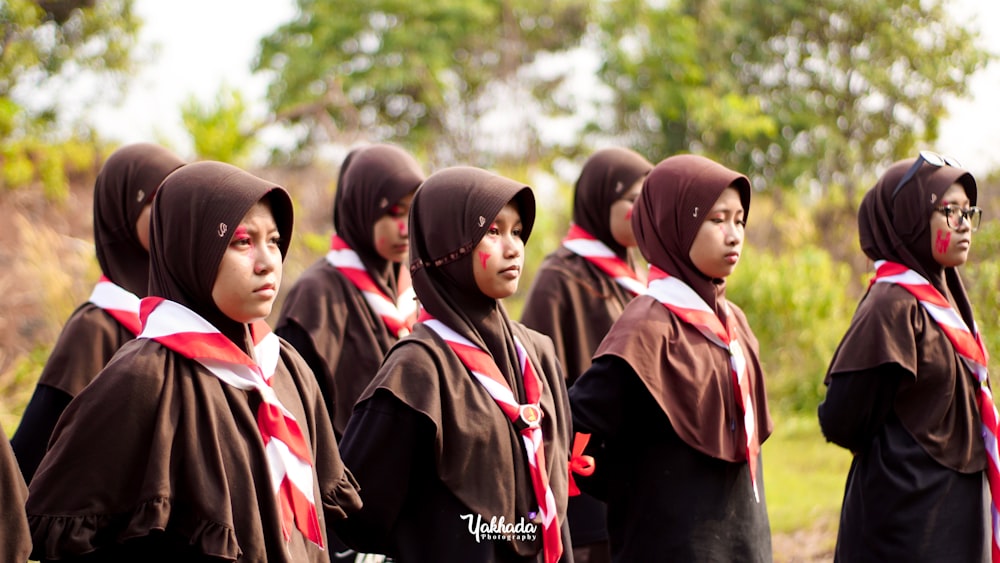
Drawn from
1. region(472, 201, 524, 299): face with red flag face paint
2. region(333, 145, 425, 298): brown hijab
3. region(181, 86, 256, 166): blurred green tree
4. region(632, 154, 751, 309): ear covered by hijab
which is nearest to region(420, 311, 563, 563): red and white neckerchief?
region(472, 201, 524, 299): face with red flag face paint

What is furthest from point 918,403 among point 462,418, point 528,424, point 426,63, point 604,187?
point 426,63

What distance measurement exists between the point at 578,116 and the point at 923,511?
16803mm

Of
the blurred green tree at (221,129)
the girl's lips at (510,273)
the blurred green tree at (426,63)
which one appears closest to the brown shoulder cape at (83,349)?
the girl's lips at (510,273)

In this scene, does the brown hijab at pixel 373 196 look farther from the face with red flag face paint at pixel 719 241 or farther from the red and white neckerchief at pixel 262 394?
the red and white neckerchief at pixel 262 394

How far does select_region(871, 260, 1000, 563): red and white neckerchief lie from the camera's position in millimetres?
5016

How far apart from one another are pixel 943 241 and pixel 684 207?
134 cm

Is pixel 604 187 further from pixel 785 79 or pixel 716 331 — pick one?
pixel 785 79

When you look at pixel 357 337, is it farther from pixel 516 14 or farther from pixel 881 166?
pixel 516 14

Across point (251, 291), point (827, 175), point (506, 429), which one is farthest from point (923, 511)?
point (827, 175)

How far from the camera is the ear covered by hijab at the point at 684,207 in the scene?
446 centimetres

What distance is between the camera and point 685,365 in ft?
14.3

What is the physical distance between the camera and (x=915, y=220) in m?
5.17

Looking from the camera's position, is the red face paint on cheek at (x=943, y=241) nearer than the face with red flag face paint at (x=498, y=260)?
No

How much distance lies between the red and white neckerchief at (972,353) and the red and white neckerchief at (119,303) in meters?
3.12
